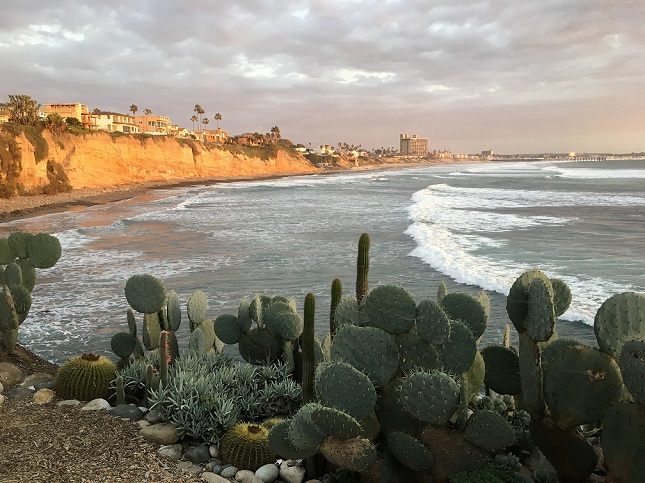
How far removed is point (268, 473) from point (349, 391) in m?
1.43

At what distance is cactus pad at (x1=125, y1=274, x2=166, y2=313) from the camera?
275 inches

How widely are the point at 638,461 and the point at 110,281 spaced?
13.4 metres

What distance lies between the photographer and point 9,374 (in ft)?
21.5

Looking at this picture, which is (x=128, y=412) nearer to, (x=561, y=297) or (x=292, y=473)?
(x=292, y=473)

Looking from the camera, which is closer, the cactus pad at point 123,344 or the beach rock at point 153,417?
the beach rock at point 153,417

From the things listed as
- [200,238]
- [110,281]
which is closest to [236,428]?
[110,281]

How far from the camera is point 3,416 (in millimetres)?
5406

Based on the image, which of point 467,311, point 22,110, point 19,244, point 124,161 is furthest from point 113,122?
point 467,311

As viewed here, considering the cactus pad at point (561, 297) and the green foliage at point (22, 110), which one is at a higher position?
the green foliage at point (22, 110)

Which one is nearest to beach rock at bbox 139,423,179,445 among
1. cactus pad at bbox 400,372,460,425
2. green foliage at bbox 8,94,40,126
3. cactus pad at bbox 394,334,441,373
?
cactus pad at bbox 394,334,441,373

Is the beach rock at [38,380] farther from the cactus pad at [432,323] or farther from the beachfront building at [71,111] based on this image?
the beachfront building at [71,111]

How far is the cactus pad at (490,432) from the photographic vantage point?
3666 mm

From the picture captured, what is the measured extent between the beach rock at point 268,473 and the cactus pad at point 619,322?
2.83 metres

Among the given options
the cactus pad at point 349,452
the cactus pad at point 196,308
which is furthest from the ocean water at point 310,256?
the cactus pad at point 349,452
